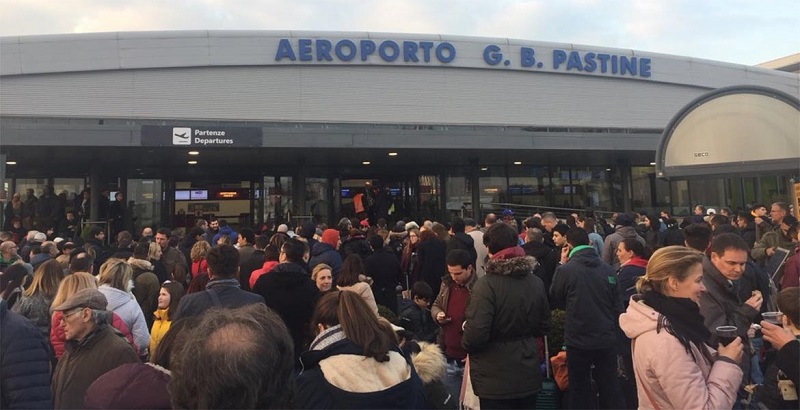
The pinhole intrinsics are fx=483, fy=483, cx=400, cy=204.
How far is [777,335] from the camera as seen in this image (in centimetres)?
281

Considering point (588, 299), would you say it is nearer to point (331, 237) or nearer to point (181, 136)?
point (331, 237)

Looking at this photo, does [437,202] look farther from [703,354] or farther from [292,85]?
[703,354]

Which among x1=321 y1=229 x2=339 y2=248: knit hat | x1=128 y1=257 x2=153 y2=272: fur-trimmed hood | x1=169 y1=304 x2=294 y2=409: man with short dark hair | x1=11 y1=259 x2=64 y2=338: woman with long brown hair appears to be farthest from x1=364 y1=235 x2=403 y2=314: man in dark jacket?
x1=169 y1=304 x2=294 y2=409: man with short dark hair

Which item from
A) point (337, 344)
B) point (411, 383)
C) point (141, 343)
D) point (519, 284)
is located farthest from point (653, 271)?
point (141, 343)

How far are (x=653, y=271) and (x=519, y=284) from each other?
1.27 metres

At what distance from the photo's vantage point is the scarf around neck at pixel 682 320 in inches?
97.5

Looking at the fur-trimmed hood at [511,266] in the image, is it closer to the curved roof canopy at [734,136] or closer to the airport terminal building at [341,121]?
the curved roof canopy at [734,136]

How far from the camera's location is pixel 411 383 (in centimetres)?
235

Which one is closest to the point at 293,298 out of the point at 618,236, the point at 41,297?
the point at 41,297

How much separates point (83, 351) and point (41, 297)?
204 cm

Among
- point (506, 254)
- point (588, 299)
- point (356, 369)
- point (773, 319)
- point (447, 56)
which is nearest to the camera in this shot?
point (356, 369)

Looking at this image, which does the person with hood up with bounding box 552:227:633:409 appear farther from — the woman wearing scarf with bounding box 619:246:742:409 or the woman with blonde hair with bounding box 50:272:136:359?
the woman with blonde hair with bounding box 50:272:136:359

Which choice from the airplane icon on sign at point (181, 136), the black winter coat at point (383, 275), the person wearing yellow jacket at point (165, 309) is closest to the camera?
the person wearing yellow jacket at point (165, 309)

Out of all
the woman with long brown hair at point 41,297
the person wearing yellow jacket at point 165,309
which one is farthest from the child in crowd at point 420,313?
the woman with long brown hair at point 41,297
